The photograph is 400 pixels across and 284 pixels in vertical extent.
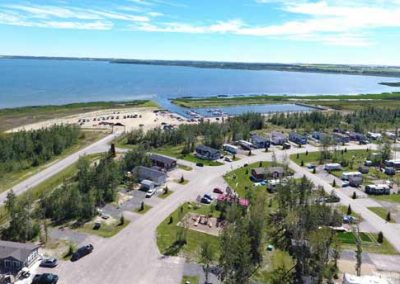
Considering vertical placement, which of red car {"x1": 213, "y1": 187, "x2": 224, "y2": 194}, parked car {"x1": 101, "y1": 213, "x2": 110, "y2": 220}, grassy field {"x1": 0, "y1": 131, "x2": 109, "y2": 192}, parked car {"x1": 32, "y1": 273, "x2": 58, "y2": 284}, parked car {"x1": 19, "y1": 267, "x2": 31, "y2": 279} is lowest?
red car {"x1": 213, "y1": 187, "x2": 224, "y2": 194}

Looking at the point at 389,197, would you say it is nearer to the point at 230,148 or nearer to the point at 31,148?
the point at 230,148

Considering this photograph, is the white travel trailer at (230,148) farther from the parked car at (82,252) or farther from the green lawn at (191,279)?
the green lawn at (191,279)

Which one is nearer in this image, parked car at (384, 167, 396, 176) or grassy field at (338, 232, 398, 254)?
grassy field at (338, 232, 398, 254)

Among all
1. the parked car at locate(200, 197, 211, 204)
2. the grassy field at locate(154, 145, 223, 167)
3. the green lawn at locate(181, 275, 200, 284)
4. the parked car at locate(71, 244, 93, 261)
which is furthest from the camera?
the grassy field at locate(154, 145, 223, 167)

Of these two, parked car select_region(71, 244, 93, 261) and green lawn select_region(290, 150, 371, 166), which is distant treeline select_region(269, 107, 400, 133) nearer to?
green lawn select_region(290, 150, 371, 166)

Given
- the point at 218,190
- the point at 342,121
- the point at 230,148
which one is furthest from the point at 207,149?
the point at 342,121

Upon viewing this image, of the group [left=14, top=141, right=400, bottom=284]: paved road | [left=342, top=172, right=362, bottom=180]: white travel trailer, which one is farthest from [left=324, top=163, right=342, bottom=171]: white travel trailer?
[left=14, top=141, right=400, bottom=284]: paved road
